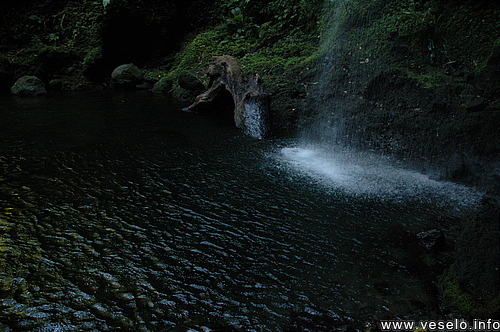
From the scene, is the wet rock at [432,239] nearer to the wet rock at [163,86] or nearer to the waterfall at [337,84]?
the waterfall at [337,84]

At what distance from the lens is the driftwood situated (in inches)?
432

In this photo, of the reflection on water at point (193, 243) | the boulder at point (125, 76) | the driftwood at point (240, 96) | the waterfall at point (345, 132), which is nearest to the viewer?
the reflection on water at point (193, 243)

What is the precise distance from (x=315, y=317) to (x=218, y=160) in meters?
5.33

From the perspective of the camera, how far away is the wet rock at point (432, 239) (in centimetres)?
517

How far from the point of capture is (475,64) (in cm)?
1057

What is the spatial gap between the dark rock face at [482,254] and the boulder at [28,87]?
18.6 metres

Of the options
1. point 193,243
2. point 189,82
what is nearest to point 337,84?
point 189,82

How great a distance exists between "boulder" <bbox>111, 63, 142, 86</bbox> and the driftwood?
24.2 feet

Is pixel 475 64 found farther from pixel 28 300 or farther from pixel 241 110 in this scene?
pixel 28 300

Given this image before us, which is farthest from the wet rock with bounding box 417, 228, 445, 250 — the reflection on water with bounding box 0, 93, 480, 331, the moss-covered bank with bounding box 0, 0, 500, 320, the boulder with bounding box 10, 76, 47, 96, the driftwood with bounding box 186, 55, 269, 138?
the boulder with bounding box 10, 76, 47, 96

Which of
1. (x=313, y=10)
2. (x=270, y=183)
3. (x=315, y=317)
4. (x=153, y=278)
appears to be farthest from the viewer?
(x=313, y=10)

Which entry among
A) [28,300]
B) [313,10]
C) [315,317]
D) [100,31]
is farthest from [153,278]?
[100,31]

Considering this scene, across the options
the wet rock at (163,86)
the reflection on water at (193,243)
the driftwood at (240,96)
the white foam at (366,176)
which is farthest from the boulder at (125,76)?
the white foam at (366,176)

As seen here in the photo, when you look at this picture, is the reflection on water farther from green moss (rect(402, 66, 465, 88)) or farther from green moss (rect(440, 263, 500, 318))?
green moss (rect(402, 66, 465, 88))
